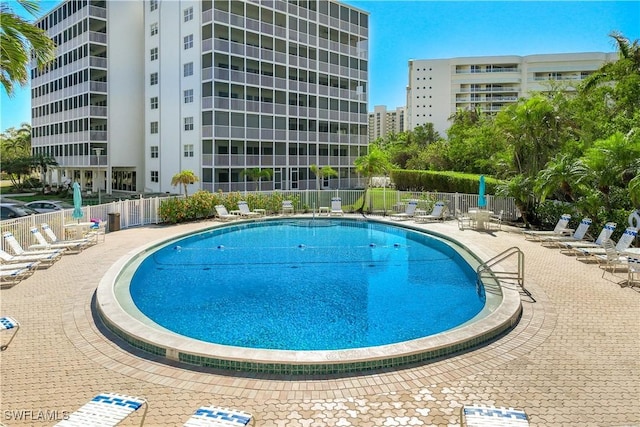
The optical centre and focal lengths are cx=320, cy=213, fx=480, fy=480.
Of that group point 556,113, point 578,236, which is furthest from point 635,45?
point 578,236

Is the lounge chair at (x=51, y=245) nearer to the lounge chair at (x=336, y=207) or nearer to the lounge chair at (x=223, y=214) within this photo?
the lounge chair at (x=223, y=214)

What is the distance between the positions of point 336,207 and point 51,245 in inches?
577

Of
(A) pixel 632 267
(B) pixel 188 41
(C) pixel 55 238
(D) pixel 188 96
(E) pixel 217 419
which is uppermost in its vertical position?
(B) pixel 188 41

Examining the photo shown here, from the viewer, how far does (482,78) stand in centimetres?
9162

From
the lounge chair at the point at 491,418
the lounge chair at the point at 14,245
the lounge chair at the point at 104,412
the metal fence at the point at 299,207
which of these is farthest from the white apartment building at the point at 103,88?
the lounge chair at the point at 491,418

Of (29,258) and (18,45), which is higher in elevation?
(18,45)

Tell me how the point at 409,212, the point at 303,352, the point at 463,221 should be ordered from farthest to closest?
1. the point at 409,212
2. the point at 463,221
3. the point at 303,352

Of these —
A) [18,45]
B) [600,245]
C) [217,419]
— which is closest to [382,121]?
[600,245]

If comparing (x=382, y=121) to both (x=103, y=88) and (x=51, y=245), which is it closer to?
(x=103, y=88)

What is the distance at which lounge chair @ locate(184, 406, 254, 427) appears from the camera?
15.2ft

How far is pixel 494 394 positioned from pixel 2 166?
5537 centimetres

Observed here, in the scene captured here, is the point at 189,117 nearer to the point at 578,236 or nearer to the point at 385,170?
the point at 385,170

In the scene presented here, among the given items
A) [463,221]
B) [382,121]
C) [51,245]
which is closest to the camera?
[51,245]

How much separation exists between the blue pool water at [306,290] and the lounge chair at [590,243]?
135 inches
